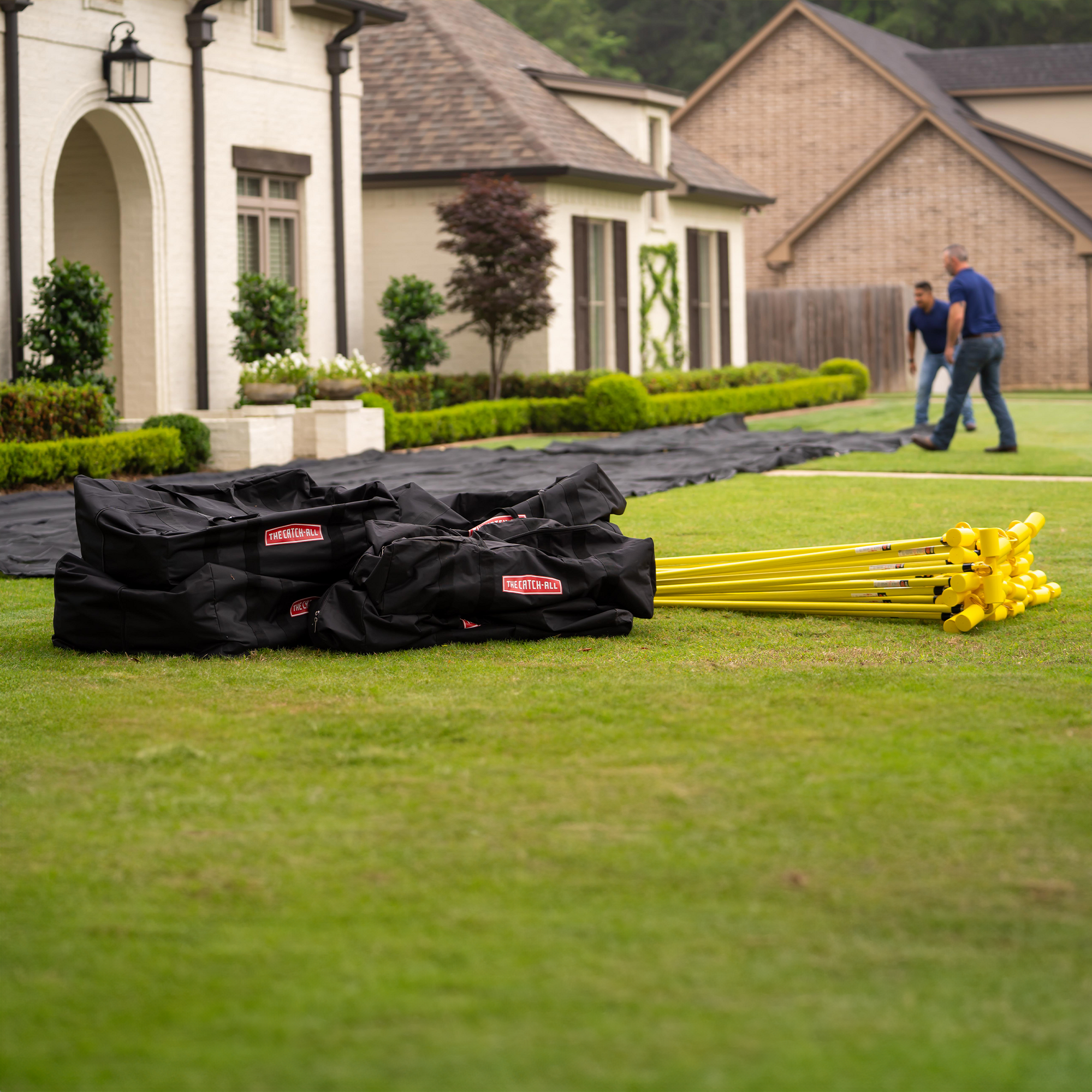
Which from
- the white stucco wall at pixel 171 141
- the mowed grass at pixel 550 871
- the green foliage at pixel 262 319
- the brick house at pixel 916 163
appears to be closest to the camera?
the mowed grass at pixel 550 871

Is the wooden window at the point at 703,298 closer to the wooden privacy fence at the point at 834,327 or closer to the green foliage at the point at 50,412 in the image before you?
the wooden privacy fence at the point at 834,327

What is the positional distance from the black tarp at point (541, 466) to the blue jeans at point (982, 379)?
1.26m

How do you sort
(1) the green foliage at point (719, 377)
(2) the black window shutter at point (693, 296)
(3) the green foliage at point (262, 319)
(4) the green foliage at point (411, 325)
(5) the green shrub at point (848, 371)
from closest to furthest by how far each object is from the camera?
(3) the green foliage at point (262, 319)
(4) the green foliage at point (411, 325)
(1) the green foliage at point (719, 377)
(2) the black window shutter at point (693, 296)
(5) the green shrub at point (848, 371)

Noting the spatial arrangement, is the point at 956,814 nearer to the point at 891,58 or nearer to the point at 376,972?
the point at 376,972

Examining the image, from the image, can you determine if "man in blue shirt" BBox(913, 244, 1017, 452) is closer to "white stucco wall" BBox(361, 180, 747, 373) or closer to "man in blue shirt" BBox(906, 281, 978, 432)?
"man in blue shirt" BBox(906, 281, 978, 432)

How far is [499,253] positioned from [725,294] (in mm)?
8983

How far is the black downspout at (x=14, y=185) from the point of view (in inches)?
567

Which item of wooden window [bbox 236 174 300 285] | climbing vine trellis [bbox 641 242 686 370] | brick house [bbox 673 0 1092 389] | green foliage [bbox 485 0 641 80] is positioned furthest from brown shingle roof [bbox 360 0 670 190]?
green foliage [bbox 485 0 641 80]

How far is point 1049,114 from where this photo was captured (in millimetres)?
37906

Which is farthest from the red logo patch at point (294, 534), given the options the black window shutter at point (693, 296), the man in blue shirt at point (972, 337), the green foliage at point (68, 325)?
the black window shutter at point (693, 296)

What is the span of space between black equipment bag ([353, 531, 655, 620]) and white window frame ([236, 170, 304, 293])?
12.2 m

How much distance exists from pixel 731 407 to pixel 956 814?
2046 cm

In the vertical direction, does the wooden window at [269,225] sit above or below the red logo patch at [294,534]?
above

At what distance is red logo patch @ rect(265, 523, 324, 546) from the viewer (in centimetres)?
642
